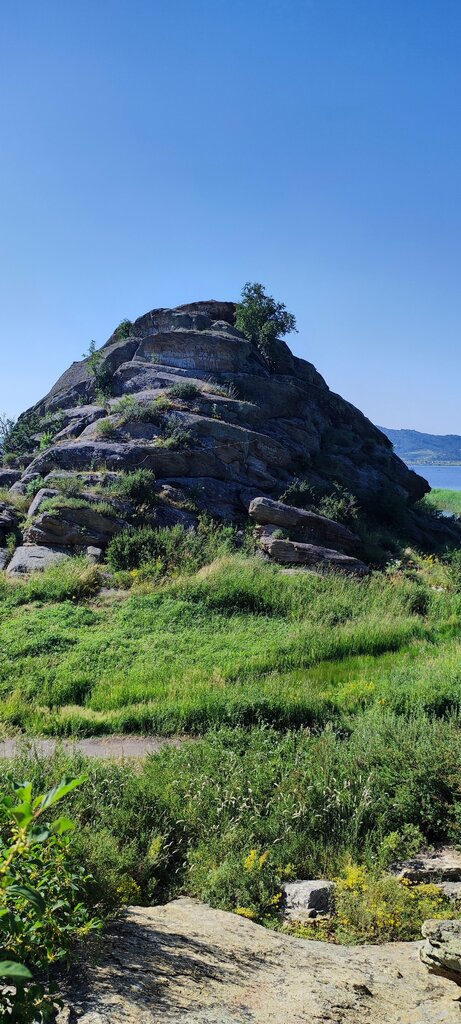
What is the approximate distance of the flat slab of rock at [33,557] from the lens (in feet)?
55.3

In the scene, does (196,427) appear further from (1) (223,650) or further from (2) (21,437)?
(1) (223,650)

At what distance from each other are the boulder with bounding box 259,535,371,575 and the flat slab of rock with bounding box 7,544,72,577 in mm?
5840

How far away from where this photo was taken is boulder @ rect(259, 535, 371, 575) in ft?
60.4

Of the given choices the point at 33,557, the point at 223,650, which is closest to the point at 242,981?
the point at 223,650

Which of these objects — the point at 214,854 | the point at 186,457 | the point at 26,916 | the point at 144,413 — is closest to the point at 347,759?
the point at 214,854

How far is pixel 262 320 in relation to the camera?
3219cm

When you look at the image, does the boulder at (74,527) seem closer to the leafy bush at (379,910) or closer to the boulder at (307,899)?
the boulder at (307,899)

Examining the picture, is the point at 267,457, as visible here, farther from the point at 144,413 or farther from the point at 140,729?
the point at 140,729

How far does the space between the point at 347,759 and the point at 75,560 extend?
11408mm

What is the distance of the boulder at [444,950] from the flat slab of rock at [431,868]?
5.31ft

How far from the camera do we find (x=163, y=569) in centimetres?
1691

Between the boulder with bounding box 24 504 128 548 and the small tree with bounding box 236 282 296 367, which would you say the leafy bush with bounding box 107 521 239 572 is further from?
the small tree with bounding box 236 282 296 367

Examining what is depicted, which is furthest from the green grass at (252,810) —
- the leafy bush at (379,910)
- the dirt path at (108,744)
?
the dirt path at (108,744)

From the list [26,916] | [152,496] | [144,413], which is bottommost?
[26,916]
